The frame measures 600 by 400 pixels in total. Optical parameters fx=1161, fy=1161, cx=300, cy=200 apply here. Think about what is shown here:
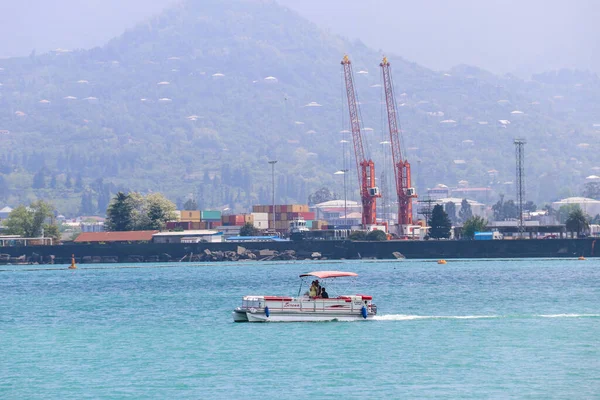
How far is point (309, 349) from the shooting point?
2468 inches

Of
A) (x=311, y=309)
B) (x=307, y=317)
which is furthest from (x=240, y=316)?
(x=311, y=309)

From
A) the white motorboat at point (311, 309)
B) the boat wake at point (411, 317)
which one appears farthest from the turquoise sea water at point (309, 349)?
the white motorboat at point (311, 309)

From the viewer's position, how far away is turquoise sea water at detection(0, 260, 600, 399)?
1994 inches

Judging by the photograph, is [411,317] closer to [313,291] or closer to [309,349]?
[313,291]

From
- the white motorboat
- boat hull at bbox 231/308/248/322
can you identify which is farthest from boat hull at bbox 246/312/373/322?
boat hull at bbox 231/308/248/322

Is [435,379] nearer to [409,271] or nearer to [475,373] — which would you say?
[475,373]

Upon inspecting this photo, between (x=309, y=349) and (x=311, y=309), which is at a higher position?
(x=311, y=309)

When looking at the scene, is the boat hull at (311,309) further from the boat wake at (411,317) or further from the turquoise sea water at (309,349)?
the boat wake at (411,317)

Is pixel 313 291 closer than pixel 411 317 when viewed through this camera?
Yes

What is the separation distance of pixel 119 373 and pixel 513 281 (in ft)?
263

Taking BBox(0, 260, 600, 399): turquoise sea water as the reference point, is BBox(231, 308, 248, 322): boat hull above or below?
above

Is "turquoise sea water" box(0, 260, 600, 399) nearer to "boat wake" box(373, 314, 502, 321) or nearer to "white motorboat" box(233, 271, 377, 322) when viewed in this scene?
"boat wake" box(373, 314, 502, 321)

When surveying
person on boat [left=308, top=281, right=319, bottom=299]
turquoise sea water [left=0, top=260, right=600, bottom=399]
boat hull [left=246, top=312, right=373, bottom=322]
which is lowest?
turquoise sea water [left=0, top=260, right=600, bottom=399]

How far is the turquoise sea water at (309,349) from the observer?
166ft
